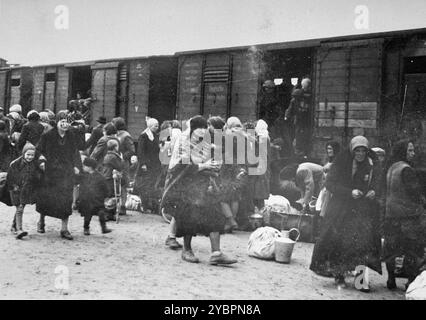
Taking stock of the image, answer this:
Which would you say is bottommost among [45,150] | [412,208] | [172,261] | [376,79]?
[172,261]

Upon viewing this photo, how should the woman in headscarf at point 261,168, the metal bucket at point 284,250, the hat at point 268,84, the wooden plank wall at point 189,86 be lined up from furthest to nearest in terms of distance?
the wooden plank wall at point 189,86
the hat at point 268,84
the woman in headscarf at point 261,168
the metal bucket at point 284,250

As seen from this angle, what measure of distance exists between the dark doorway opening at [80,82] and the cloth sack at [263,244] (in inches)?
535

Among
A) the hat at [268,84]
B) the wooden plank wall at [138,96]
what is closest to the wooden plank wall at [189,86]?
the wooden plank wall at [138,96]

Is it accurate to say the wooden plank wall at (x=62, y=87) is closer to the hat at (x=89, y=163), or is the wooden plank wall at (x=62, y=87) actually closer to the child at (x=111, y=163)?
the child at (x=111, y=163)

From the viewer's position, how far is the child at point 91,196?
7.31 meters

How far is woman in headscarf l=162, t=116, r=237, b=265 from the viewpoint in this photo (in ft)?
19.2

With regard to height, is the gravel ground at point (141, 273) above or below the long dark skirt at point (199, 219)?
below

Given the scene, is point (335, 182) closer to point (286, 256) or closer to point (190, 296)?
point (286, 256)

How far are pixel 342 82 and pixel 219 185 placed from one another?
18.0ft

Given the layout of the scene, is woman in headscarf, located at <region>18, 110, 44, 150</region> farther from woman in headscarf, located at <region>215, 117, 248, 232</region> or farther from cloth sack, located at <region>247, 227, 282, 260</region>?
cloth sack, located at <region>247, 227, 282, 260</region>

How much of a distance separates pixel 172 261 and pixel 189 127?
1761 mm

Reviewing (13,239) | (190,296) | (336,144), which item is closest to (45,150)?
(13,239)

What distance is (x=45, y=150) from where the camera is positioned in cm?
695

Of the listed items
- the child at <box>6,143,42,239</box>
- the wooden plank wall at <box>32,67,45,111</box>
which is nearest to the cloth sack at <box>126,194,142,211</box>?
the child at <box>6,143,42,239</box>
